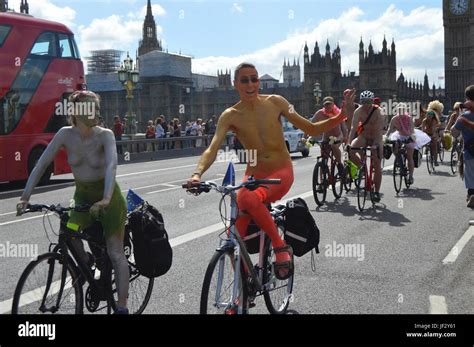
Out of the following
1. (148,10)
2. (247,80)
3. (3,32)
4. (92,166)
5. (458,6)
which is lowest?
(92,166)

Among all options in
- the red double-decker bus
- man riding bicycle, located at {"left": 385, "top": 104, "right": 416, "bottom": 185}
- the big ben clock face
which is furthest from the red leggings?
the big ben clock face

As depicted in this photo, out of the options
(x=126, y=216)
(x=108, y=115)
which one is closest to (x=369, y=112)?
(x=126, y=216)

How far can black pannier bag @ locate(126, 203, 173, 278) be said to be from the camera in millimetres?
4684

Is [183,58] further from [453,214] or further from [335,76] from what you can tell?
[453,214]

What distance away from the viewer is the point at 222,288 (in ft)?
14.1

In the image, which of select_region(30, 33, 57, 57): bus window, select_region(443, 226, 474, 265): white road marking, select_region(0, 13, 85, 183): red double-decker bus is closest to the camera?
select_region(443, 226, 474, 265): white road marking

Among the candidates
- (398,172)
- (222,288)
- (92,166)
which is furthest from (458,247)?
(398,172)

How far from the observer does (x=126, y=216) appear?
15.5 ft

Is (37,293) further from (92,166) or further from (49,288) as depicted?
(92,166)

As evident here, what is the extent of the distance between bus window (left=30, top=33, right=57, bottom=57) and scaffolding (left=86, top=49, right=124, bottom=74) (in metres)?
126

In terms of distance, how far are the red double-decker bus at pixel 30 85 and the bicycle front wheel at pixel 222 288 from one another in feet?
41.1

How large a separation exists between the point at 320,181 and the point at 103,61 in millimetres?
134246

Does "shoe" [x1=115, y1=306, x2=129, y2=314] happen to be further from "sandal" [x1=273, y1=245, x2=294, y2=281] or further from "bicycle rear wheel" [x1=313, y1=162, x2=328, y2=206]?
Result: "bicycle rear wheel" [x1=313, y1=162, x2=328, y2=206]

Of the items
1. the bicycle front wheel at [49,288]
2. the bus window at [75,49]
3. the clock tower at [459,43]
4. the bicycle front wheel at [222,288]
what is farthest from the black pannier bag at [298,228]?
the clock tower at [459,43]
